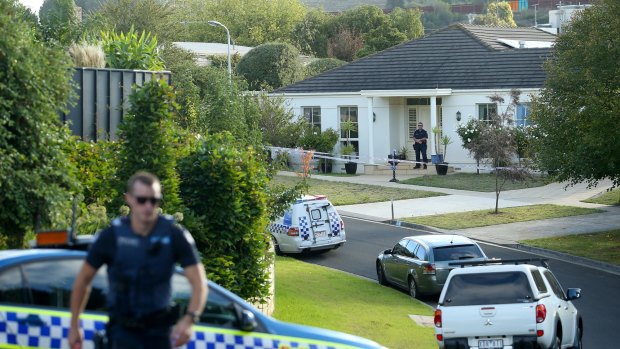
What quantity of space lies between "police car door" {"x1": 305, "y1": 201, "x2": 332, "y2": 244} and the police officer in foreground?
21.0 meters

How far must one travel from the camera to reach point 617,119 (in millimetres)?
24594

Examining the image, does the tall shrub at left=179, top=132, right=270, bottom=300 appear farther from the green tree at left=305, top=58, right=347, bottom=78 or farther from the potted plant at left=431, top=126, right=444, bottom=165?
the green tree at left=305, top=58, right=347, bottom=78

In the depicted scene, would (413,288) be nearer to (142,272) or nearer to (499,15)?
(142,272)

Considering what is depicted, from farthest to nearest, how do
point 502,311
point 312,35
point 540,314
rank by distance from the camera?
point 312,35
point 502,311
point 540,314

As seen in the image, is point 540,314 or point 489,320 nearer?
point 540,314

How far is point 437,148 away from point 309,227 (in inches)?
766

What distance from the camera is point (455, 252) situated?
2242 centimetres

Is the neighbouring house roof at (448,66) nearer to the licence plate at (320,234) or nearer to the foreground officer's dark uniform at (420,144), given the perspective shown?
the foreground officer's dark uniform at (420,144)

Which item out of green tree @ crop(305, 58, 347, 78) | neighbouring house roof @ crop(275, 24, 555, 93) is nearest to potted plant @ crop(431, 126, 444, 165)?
neighbouring house roof @ crop(275, 24, 555, 93)

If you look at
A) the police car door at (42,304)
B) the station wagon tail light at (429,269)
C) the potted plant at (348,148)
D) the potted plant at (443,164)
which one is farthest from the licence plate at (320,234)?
the police car door at (42,304)

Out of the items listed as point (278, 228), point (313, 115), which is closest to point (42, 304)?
point (278, 228)

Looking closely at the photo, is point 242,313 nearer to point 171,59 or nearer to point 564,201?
point 564,201

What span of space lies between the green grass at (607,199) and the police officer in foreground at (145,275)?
32148mm

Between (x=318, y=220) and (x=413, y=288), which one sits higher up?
(x=318, y=220)
